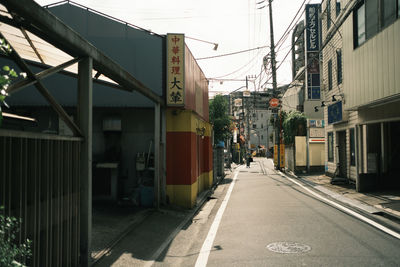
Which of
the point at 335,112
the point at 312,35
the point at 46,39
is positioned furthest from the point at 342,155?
the point at 46,39

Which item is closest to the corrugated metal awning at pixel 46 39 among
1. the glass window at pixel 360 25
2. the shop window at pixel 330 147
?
the glass window at pixel 360 25

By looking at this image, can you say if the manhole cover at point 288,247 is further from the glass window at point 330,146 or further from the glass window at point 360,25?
the glass window at point 330,146

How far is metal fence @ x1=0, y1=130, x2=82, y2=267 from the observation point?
416cm

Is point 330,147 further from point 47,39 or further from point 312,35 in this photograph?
point 47,39

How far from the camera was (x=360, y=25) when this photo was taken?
14250 millimetres

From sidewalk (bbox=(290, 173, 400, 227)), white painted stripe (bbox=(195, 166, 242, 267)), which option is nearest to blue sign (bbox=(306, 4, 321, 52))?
sidewalk (bbox=(290, 173, 400, 227))

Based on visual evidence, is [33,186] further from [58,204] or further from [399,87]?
[399,87]

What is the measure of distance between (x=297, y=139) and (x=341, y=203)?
16945 millimetres

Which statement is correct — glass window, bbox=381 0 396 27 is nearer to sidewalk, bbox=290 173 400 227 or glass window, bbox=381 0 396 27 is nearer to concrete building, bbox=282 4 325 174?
sidewalk, bbox=290 173 400 227

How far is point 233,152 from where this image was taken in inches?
2186

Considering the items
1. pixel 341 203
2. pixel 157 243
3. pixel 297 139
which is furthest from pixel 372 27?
pixel 297 139

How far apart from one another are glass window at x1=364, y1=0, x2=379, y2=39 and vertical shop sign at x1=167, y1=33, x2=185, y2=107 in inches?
267

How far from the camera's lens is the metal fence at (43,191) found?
13.6ft

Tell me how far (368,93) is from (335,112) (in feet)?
22.3
